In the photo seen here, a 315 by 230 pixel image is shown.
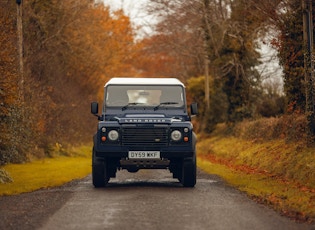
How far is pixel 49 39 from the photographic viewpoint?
3675 cm

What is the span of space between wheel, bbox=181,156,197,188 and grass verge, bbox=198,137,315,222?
3.58 feet

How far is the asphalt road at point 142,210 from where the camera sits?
10.8 m

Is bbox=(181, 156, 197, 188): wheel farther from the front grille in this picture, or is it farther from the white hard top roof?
the white hard top roof

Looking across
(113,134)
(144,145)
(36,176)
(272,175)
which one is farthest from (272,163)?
(113,134)

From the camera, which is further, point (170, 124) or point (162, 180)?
point (162, 180)

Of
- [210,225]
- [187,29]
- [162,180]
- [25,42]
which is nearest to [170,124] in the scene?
[162,180]

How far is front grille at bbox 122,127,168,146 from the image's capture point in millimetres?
16906

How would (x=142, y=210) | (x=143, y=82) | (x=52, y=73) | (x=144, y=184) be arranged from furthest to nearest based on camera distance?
(x=52, y=73) → (x=143, y=82) → (x=144, y=184) → (x=142, y=210)

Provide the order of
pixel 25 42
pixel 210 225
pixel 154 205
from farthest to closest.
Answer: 1. pixel 25 42
2. pixel 154 205
3. pixel 210 225

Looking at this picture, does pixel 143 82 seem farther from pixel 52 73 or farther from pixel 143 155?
pixel 52 73

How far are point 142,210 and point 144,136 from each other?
4.64 meters

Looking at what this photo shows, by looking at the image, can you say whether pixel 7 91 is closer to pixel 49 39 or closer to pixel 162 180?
pixel 162 180

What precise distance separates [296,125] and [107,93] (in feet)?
22.9

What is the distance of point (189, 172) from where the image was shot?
17.1 m
